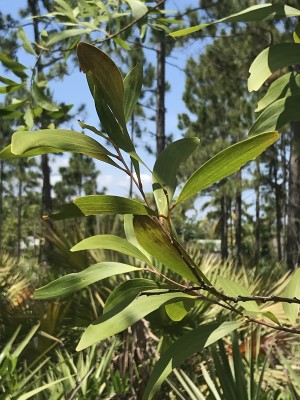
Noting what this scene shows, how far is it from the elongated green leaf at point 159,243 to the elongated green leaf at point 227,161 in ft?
0.11

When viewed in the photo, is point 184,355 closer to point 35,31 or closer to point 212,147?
point 35,31

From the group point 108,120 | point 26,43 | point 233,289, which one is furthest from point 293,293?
point 26,43

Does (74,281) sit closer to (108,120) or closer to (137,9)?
(108,120)

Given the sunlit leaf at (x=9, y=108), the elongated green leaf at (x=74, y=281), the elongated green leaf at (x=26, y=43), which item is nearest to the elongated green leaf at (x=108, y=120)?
the elongated green leaf at (x=74, y=281)

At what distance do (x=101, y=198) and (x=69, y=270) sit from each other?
3.51m

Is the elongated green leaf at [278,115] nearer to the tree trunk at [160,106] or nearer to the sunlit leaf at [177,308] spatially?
the sunlit leaf at [177,308]

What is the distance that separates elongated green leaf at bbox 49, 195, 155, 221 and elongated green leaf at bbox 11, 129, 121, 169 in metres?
0.03

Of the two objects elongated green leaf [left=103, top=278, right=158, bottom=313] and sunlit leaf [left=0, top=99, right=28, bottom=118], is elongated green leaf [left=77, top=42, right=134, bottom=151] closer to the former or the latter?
elongated green leaf [left=103, top=278, right=158, bottom=313]

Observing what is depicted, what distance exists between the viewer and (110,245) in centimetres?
53

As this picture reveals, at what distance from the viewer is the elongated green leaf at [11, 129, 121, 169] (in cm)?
44

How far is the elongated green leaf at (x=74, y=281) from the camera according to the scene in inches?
20.2

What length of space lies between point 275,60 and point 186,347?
353 millimetres

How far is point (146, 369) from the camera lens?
238cm

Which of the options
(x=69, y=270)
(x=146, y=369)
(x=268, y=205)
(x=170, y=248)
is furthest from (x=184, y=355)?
(x=268, y=205)
